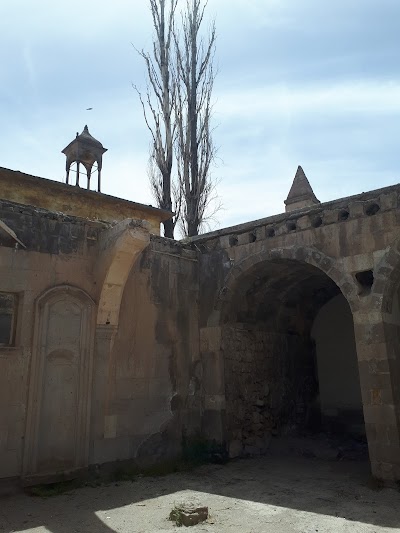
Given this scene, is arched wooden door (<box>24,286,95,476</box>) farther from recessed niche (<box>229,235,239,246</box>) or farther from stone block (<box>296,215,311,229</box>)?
stone block (<box>296,215,311,229</box>)

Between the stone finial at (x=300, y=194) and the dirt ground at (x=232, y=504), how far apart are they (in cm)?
794

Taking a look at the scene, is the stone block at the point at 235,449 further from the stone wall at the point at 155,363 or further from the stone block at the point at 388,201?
the stone block at the point at 388,201

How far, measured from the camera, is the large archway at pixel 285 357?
8695 millimetres

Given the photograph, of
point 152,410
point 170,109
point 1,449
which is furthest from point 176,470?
point 170,109

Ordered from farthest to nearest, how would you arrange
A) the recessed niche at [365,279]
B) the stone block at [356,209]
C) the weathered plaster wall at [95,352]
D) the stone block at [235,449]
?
the stone block at [235,449] < the stone block at [356,209] < the recessed niche at [365,279] < the weathered plaster wall at [95,352]

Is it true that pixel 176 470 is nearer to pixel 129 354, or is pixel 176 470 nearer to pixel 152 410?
pixel 152 410

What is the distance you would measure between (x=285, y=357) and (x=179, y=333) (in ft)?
9.00

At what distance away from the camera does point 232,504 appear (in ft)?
19.2

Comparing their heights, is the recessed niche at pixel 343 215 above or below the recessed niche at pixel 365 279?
above

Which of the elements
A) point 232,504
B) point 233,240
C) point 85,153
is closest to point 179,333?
point 233,240

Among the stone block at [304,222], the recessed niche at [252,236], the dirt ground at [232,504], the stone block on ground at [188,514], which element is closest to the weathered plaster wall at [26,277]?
the dirt ground at [232,504]

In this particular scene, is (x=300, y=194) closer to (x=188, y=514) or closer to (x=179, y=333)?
(x=179, y=333)

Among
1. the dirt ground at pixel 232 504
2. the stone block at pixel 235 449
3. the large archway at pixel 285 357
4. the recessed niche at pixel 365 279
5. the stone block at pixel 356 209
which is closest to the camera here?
the dirt ground at pixel 232 504

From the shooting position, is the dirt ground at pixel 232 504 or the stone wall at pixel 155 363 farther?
the stone wall at pixel 155 363
